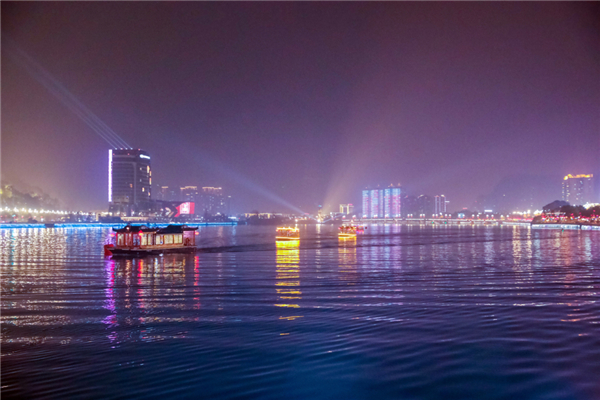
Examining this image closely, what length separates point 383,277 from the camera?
81.0 feet

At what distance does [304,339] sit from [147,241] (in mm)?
33467

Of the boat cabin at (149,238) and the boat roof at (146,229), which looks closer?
the boat cabin at (149,238)

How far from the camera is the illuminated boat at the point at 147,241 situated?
1547 inches

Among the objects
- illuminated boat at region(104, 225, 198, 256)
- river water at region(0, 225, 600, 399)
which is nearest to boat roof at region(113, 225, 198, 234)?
illuminated boat at region(104, 225, 198, 256)

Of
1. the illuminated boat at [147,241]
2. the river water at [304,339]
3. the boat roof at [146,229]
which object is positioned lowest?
the river water at [304,339]

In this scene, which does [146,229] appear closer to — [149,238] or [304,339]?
[149,238]

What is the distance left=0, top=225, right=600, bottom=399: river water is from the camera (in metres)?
8.57

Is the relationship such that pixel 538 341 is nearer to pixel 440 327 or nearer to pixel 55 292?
pixel 440 327

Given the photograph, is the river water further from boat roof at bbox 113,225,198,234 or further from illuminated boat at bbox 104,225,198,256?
boat roof at bbox 113,225,198,234

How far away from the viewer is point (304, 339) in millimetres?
11680

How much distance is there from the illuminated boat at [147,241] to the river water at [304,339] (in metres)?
16.1

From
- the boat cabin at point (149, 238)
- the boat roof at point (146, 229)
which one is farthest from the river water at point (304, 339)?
the boat roof at point (146, 229)

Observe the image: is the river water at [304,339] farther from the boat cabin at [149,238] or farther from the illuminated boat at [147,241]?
the boat cabin at [149,238]

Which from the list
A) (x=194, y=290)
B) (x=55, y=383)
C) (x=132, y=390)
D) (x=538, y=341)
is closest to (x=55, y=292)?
(x=194, y=290)
